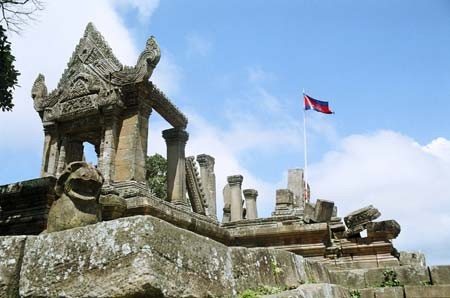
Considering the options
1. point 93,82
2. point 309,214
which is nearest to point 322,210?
point 309,214

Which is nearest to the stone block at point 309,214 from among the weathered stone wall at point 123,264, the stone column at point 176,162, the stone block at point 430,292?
the stone block at point 430,292

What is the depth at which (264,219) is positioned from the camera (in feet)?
60.2

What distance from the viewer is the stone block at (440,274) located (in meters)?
7.44

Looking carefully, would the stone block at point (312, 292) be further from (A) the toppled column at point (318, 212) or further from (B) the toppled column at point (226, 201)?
(B) the toppled column at point (226, 201)

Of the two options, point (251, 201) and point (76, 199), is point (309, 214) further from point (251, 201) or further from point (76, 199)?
point (251, 201)

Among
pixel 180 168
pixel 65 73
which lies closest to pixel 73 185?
pixel 180 168

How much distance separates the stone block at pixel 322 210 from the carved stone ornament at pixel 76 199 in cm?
693

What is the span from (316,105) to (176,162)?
11.7 metres

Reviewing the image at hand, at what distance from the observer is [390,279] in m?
7.70

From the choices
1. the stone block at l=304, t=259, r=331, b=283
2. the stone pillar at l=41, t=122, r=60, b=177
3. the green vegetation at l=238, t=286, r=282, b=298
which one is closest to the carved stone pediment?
the stone pillar at l=41, t=122, r=60, b=177

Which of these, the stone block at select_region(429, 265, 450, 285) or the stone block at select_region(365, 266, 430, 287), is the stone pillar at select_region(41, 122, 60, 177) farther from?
the stone block at select_region(429, 265, 450, 285)

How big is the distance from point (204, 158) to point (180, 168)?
292 inches

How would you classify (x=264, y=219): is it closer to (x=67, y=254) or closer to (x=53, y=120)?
(x=53, y=120)

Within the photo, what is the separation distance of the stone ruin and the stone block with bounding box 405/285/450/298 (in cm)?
2
